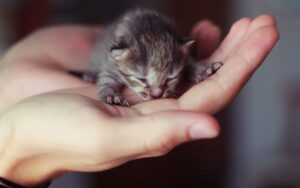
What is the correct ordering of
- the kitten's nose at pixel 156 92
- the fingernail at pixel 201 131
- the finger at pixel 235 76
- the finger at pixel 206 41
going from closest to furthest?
the fingernail at pixel 201 131 → the finger at pixel 235 76 → the kitten's nose at pixel 156 92 → the finger at pixel 206 41

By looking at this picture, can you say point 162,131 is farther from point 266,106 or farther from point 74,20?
point 74,20

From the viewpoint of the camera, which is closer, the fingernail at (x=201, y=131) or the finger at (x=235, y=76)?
the fingernail at (x=201, y=131)

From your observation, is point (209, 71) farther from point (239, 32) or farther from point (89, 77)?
point (89, 77)

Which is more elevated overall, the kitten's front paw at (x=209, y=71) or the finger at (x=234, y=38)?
the finger at (x=234, y=38)

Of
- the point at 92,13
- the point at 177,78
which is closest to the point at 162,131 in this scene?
the point at 177,78

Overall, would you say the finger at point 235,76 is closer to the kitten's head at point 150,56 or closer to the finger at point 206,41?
the kitten's head at point 150,56

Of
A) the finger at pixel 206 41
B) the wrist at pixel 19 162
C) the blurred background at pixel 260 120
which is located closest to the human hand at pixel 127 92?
the finger at pixel 206 41
